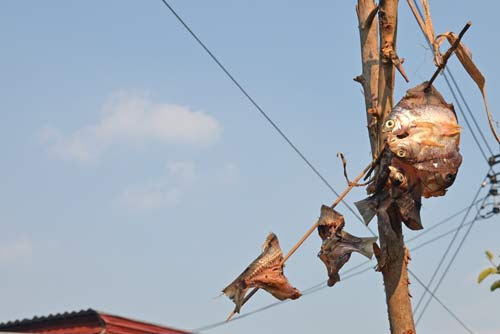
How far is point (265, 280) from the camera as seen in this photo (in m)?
6.48

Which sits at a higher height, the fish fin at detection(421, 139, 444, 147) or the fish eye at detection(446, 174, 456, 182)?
the fish fin at detection(421, 139, 444, 147)

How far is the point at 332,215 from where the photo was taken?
6.43 meters

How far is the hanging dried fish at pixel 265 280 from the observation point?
6.48 meters

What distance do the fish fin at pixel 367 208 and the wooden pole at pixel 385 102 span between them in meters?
0.11

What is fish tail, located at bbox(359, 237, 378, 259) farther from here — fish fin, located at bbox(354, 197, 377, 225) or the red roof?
the red roof

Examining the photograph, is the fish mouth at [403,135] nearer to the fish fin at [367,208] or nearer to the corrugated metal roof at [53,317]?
the fish fin at [367,208]

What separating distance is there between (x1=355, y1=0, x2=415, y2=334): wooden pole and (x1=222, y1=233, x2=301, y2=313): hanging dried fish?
34.6 inches

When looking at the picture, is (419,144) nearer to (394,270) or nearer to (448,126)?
(448,126)

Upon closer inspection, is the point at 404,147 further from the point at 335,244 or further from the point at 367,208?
the point at 335,244

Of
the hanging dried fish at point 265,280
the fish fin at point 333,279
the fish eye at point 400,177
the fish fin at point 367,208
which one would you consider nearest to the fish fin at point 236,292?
the hanging dried fish at point 265,280

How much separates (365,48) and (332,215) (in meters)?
1.55

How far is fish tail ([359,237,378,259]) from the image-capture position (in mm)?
6031

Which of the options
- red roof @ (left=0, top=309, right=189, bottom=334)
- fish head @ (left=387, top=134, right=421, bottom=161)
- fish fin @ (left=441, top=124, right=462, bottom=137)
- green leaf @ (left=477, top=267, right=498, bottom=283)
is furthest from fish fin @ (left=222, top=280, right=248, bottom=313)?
green leaf @ (left=477, top=267, right=498, bottom=283)

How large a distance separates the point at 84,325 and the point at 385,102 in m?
3.27
